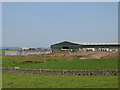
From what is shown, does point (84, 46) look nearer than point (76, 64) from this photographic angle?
No

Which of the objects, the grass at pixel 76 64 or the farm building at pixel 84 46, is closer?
the grass at pixel 76 64

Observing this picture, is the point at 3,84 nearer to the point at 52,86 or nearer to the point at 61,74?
the point at 52,86

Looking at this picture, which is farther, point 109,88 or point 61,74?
point 61,74

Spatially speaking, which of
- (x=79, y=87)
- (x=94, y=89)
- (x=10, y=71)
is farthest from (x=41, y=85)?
(x=10, y=71)

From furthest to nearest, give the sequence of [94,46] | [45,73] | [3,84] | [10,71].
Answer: [94,46]
[10,71]
[45,73]
[3,84]

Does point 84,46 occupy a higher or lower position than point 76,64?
higher

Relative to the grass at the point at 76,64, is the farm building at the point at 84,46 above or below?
above

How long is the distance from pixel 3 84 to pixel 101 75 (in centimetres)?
1196

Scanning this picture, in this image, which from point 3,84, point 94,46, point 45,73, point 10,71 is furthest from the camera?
point 94,46

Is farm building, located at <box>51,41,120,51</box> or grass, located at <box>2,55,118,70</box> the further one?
farm building, located at <box>51,41,120,51</box>

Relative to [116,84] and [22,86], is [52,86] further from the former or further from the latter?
[116,84]

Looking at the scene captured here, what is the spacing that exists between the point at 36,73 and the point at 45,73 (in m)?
1.48

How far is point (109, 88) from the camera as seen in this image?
67.9 feet

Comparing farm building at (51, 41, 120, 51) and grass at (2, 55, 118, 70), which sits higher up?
farm building at (51, 41, 120, 51)
